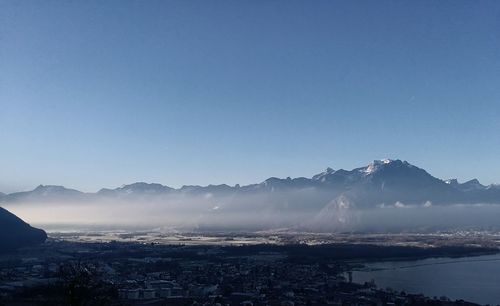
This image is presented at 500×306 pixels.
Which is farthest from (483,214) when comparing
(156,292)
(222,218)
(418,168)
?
(156,292)

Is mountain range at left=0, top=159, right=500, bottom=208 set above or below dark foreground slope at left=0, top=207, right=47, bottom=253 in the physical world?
above

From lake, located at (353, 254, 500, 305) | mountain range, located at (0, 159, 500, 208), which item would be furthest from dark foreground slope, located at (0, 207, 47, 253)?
mountain range, located at (0, 159, 500, 208)

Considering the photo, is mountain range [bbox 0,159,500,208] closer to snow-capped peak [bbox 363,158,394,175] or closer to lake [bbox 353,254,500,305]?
snow-capped peak [bbox 363,158,394,175]

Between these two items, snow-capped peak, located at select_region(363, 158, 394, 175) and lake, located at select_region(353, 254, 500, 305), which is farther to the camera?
snow-capped peak, located at select_region(363, 158, 394, 175)

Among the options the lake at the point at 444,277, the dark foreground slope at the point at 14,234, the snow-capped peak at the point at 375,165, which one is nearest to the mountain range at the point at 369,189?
the snow-capped peak at the point at 375,165

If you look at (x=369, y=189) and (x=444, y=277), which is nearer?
(x=444, y=277)

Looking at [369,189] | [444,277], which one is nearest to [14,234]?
[444,277]

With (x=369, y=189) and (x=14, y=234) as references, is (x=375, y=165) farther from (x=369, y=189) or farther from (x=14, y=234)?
(x=14, y=234)
